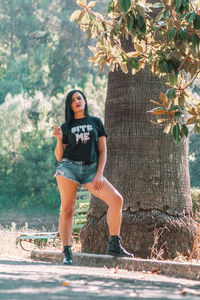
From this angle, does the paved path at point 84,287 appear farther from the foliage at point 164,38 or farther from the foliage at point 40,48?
the foliage at point 40,48

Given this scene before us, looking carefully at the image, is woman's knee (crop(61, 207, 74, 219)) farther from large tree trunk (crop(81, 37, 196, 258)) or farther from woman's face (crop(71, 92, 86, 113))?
woman's face (crop(71, 92, 86, 113))

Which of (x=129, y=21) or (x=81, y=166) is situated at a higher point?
(x=129, y=21)

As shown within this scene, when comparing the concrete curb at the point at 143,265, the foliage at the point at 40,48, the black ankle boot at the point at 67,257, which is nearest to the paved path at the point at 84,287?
the concrete curb at the point at 143,265

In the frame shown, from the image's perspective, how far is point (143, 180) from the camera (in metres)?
6.63

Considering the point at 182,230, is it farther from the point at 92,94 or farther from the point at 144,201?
the point at 92,94

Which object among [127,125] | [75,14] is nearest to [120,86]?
[127,125]

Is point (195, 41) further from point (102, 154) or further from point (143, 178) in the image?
point (143, 178)

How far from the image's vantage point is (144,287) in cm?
400

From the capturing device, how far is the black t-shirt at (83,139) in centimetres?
572

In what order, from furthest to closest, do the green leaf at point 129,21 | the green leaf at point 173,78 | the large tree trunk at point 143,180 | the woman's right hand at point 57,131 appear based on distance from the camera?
the large tree trunk at point 143,180
the woman's right hand at point 57,131
the green leaf at point 173,78
the green leaf at point 129,21

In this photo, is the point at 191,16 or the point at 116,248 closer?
the point at 191,16

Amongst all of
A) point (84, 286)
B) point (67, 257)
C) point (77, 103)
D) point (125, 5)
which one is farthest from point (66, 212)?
point (125, 5)

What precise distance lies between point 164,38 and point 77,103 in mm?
1197

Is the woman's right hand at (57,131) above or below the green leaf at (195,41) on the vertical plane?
below
